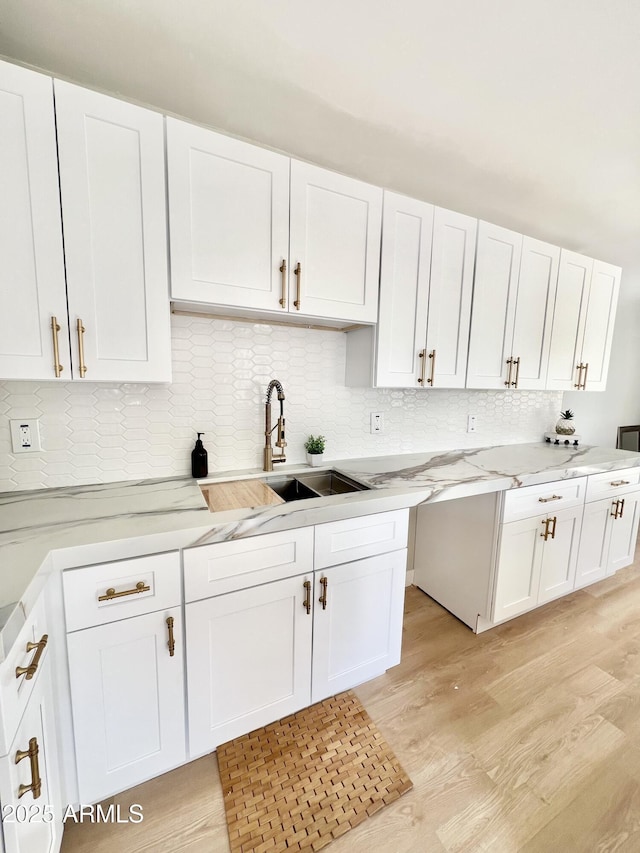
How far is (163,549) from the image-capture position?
3.53 ft

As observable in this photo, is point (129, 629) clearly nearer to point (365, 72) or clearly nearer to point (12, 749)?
point (12, 749)

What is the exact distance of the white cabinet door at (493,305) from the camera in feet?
6.47

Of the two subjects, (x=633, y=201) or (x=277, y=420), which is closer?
(x=277, y=420)

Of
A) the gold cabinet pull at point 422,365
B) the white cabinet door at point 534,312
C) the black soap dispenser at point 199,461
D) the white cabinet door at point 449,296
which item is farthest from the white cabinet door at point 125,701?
the white cabinet door at point 534,312

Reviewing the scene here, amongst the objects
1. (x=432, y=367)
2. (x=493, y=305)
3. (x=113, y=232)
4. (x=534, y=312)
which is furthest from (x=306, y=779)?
(x=534, y=312)

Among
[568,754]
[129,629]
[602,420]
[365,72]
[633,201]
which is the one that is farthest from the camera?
[602,420]

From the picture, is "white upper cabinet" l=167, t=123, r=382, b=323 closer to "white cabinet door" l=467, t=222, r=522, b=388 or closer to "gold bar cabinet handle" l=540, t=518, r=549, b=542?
"white cabinet door" l=467, t=222, r=522, b=388

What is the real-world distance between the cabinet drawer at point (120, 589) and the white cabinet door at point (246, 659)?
0.39ft

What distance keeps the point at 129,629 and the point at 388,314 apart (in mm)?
1648

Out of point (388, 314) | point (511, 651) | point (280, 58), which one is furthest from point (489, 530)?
point (280, 58)

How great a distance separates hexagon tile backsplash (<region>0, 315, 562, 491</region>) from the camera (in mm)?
1403

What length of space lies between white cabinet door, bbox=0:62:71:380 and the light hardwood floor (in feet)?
5.08

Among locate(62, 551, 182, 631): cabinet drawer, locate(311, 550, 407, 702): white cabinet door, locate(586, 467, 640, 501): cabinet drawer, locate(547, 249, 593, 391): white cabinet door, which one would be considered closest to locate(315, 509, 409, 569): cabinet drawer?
locate(311, 550, 407, 702): white cabinet door

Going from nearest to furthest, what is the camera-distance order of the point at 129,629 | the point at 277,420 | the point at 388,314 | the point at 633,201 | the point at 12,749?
the point at 12,749, the point at 129,629, the point at 388,314, the point at 277,420, the point at 633,201
